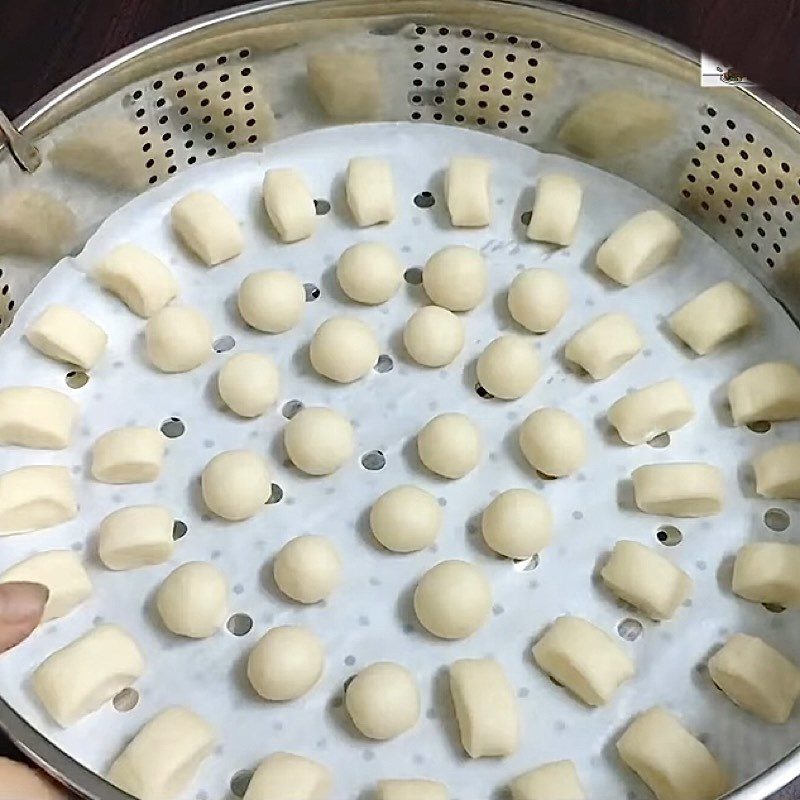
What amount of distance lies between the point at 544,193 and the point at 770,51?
29cm

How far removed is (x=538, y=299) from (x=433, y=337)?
3.6 inches

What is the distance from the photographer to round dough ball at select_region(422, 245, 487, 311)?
894 mm

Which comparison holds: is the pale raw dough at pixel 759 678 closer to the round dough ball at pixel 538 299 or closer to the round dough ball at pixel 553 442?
the round dough ball at pixel 553 442

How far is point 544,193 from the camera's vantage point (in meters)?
0.93

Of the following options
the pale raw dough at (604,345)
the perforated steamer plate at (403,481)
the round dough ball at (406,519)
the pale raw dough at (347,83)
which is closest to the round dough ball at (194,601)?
the perforated steamer plate at (403,481)

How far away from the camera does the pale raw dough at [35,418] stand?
2.75 feet

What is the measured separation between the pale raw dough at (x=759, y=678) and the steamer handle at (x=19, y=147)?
65cm

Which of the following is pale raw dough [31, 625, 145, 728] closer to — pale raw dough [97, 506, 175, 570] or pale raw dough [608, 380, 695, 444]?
pale raw dough [97, 506, 175, 570]

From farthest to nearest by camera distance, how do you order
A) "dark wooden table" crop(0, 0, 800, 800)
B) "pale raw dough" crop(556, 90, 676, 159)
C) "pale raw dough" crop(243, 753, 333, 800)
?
"dark wooden table" crop(0, 0, 800, 800) → "pale raw dough" crop(556, 90, 676, 159) → "pale raw dough" crop(243, 753, 333, 800)

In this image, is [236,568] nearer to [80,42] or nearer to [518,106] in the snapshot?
[518,106]

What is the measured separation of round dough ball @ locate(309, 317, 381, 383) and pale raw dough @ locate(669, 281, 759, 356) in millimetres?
254

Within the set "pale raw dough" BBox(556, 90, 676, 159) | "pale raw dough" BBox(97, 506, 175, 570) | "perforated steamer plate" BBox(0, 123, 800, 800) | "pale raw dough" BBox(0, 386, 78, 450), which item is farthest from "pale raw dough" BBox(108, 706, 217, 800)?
"pale raw dough" BBox(556, 90, 676, 159)

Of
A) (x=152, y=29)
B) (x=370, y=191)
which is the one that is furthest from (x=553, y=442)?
(x=152, y=29)

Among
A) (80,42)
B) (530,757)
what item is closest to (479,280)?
(530,757)
